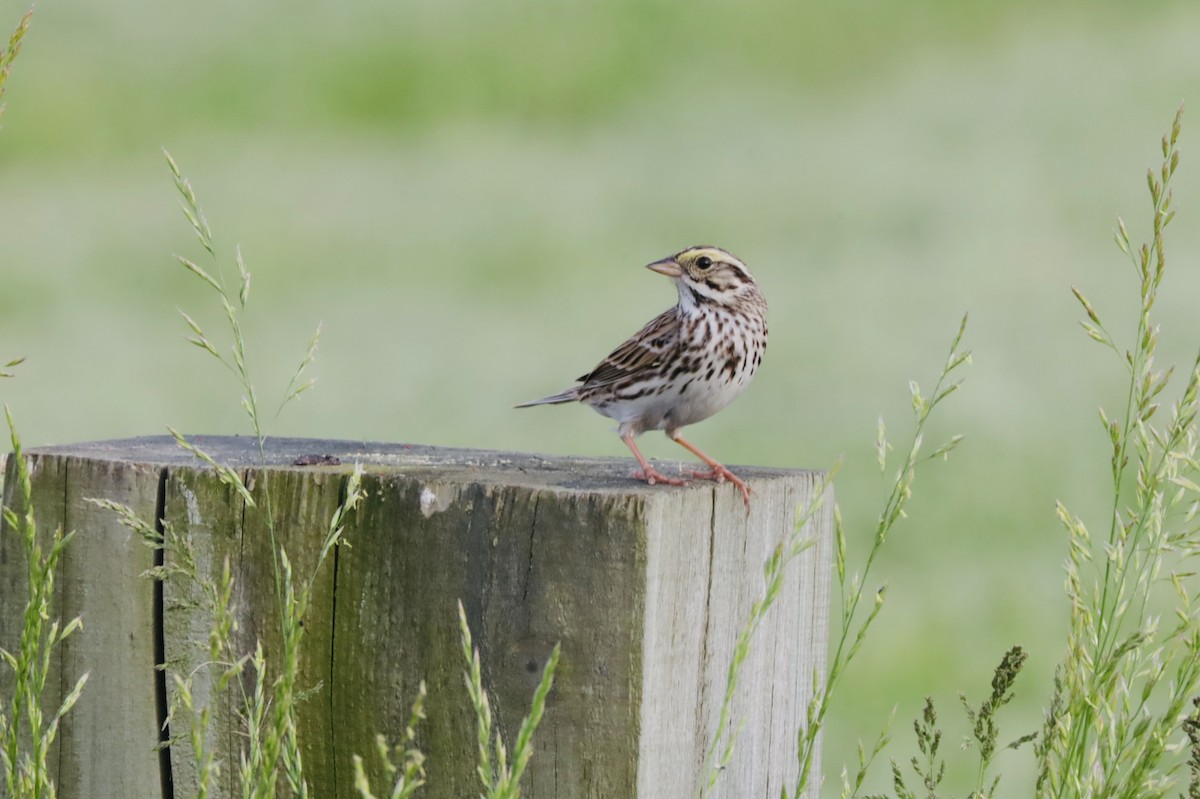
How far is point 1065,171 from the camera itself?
13008mm

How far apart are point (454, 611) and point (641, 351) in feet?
4.32

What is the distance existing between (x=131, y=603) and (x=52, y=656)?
240 millimetres

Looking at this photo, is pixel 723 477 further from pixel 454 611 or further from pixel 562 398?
pixel 562 398

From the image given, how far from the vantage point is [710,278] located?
13.8ft

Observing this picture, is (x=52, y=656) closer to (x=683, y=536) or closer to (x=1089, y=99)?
(x=683, y=536)

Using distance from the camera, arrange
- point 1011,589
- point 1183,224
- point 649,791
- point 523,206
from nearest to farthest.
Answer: point 649,791, point 1011,589, point 1183,224, point 523,206

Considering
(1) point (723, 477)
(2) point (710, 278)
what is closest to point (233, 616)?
(1) point (723, 477)

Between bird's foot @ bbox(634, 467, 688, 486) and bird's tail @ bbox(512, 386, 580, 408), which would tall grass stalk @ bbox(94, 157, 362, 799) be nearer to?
bird's foot @ bbox(634, 467, 688, 486)

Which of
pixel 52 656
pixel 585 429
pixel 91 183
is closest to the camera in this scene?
pixel 52 656

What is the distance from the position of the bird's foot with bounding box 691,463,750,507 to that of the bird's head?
0.97 m

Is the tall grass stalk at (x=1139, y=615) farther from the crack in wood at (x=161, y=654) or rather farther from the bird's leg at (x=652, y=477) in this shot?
the crack in wood at (x=161, y=654)

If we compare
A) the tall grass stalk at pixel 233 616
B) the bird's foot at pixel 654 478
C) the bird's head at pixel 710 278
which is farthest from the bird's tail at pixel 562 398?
the tall grass stalk at pixel 233 616

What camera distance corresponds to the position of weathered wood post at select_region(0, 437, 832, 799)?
8.96 ft

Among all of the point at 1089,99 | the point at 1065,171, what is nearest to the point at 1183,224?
the point at 1065,171
